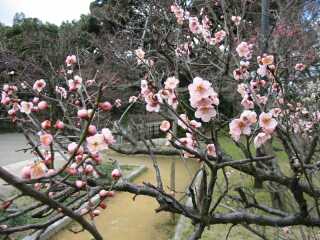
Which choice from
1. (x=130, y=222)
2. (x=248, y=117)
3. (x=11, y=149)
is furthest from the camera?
(x=11, y=149)

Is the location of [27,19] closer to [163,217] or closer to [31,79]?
[31,79]

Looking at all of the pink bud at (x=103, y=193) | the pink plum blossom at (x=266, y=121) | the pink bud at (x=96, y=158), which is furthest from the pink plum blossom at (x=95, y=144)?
the pink plum blossom at (x=266, y=121)

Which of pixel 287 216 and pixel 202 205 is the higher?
pixel 202 205

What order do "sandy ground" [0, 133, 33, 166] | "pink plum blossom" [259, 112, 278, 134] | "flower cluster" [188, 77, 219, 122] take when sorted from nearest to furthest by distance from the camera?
1. "flower cluster" [188, 77, 219, 122]
2. "pink plum blossom" [259, 112, 278, 134]
3. "sandy ground" [0, 133, 33, 166]

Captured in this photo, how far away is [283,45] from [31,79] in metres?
5.12

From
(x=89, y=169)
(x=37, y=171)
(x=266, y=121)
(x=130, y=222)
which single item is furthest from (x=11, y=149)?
(x=37, y=171)

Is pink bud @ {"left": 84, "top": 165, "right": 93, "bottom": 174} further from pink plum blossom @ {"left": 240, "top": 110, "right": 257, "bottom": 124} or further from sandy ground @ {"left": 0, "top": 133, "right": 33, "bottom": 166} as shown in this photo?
sandy ground @ {"left": 0, "top": 133, "right": 33, "bottom": 166}

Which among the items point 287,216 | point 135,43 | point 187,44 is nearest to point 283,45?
point 187,44

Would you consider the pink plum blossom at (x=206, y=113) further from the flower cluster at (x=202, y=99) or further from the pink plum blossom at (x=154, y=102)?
the pink plum blossom at (x=154, y=102)

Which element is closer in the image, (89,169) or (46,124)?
(46,124)

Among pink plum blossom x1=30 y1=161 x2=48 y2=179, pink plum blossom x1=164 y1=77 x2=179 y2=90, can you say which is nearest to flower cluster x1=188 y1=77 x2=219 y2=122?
pink plum blossom x1=164 y1=77 x2=179 y2=90

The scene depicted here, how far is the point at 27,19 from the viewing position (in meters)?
21.0

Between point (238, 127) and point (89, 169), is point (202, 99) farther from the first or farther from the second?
point (89, 169)

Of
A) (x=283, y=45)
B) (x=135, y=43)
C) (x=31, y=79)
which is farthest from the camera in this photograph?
(x=31, y=79)
